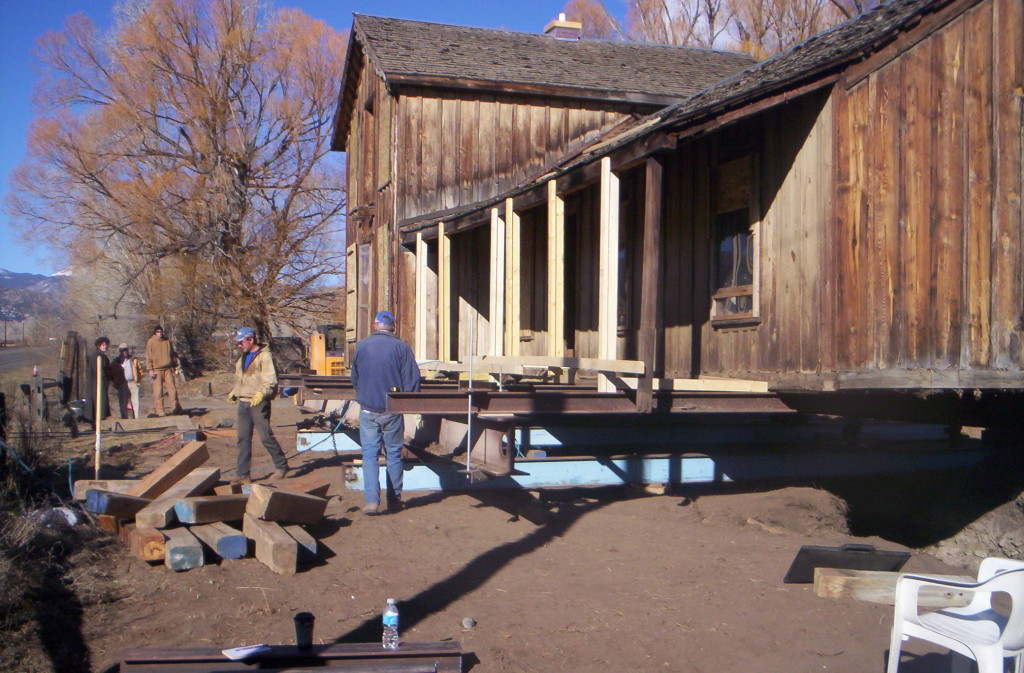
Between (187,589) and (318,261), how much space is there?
23891 mm

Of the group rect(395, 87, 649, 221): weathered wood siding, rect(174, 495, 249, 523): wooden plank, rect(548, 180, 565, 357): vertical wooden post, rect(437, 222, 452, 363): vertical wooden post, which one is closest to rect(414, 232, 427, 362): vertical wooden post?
rect(437, 222, 452, 363): vertical wooden post

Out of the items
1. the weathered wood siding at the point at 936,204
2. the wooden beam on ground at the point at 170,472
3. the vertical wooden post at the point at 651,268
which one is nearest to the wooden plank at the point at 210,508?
the wooden beam on ground at the point at 170,472

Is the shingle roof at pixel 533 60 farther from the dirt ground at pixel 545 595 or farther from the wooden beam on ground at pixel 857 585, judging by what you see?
the wooden beam on ground at pixel 857 585

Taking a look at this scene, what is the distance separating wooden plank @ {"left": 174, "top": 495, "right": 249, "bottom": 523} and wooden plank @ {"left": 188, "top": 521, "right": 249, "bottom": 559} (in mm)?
127

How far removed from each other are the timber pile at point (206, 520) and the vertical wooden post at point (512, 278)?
2875mm

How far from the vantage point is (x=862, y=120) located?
691 centimetres

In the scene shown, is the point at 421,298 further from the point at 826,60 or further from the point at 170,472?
the point at 826,60

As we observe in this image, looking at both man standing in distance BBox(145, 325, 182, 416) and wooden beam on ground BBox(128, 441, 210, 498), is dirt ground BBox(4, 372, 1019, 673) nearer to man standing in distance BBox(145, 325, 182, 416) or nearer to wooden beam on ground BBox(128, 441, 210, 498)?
wooden beam on ground BBox(128, 441, 210, 498)

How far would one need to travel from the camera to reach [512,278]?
9367 millimetres

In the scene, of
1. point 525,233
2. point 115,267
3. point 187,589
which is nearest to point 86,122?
point 115,267

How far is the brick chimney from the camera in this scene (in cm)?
1809

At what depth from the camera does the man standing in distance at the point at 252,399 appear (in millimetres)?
9555

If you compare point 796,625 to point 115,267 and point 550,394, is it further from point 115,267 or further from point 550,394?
point 115,267

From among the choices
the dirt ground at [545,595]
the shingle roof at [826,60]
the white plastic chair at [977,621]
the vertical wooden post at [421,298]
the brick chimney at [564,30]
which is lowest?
the dirt ground at [545,595]
